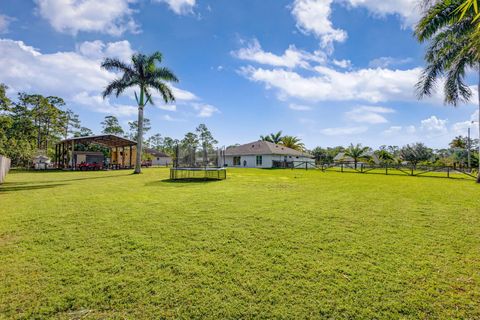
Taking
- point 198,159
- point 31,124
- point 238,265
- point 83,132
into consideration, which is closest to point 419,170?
point 198,159

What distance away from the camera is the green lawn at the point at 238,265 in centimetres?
213

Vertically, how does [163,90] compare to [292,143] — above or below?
above

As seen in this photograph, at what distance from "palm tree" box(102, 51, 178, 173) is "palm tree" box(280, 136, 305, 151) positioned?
27630mm

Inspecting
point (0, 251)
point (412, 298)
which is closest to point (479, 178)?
point (412, 298)

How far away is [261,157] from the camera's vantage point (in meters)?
34.1

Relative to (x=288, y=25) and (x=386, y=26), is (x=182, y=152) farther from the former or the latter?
(x=386, y=26)

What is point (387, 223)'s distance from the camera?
4.71 m

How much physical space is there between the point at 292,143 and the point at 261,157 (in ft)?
37.1

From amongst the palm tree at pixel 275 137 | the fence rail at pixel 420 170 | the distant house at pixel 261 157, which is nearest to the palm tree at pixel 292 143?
the palm tree at pixel 275 137

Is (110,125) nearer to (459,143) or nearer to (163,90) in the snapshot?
(163,90)

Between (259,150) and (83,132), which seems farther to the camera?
Result: (83,132)

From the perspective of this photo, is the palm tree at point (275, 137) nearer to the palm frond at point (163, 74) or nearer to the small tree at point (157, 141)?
the palm frond at point (163, 74)

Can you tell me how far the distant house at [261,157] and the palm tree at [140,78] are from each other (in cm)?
1538

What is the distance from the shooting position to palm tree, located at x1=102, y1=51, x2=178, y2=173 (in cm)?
1869
